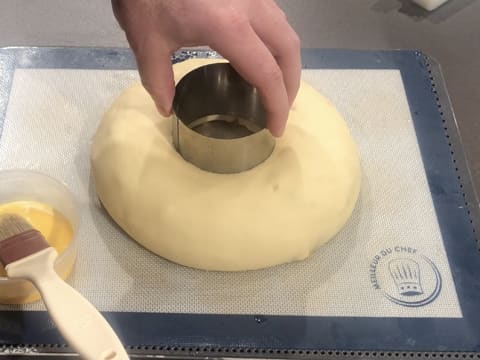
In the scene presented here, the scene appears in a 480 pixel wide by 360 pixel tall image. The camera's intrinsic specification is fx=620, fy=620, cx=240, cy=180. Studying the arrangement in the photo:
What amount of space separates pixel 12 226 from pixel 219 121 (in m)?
0.32

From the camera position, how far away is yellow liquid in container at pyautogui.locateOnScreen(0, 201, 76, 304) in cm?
81

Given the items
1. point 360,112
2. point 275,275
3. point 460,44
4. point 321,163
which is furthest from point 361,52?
point 275,275

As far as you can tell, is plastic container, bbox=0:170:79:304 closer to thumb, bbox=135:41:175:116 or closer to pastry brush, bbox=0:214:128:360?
pastry brush, bbox=0:214:128:360

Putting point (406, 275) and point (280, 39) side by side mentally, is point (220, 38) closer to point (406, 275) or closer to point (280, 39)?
point (280, 39)

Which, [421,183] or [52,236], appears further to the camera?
[421,183]

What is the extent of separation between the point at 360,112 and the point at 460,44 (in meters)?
0.37

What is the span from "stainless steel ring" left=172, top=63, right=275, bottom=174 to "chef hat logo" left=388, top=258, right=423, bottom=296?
245 mm

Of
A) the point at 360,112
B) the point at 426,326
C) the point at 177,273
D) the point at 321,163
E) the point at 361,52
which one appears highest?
the point at 361,52

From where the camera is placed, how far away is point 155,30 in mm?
689

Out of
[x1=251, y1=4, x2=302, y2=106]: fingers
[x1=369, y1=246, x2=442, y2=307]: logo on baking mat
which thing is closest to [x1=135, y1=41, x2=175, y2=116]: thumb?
[x1=251, y1=4, x2=302, y2=106]: fingers

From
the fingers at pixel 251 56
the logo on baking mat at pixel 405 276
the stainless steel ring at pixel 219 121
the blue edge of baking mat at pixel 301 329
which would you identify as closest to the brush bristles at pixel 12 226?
the blue edge of baking mat at pixel 301 329

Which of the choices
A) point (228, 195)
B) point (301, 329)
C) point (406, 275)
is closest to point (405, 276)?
point (406, 275)

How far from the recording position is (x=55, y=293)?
2.34ft

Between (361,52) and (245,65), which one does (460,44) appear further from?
(245,65)
